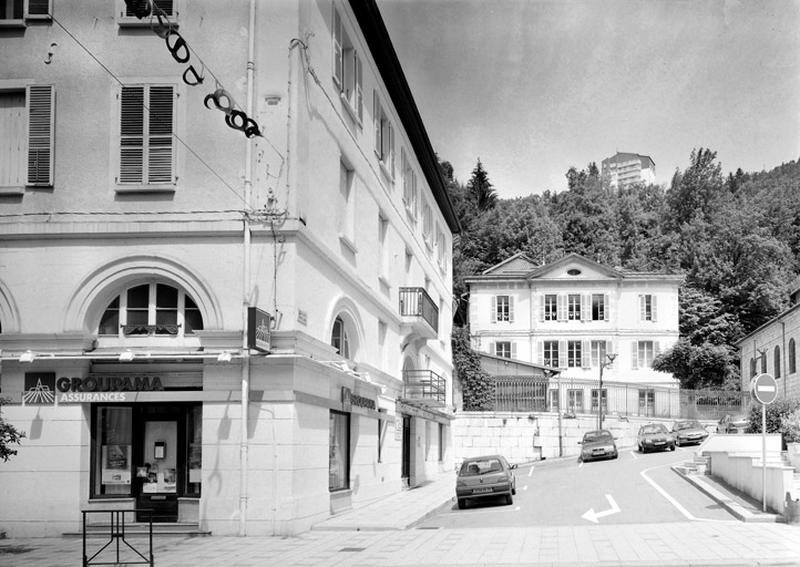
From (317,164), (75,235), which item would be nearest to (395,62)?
(317,164)

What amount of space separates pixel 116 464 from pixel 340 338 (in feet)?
22.5

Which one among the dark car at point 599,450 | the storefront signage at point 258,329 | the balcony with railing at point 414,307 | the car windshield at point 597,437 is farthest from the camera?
the car windshield at point 597,437

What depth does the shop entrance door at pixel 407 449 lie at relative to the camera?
32500 mm

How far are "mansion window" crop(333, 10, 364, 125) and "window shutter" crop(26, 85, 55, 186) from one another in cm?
640

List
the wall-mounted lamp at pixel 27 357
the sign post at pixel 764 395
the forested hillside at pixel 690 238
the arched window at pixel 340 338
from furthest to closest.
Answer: the forested hillside at pixel 690 238 < the arched window at pixel 340 338 < the sign post at pixel 764 395 < the wall-mounted lamp at pixel 27 357

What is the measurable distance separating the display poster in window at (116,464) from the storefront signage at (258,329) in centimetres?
400

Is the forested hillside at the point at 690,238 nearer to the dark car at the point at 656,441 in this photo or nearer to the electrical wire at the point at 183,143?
the dark car at the point at 656,441

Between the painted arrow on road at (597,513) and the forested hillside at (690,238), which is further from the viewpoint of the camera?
the forested hillside at (690,238)

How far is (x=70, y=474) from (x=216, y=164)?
6745 mm

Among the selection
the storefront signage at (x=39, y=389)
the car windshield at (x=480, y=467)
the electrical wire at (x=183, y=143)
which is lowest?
the car windshield at (x=480, y=467)

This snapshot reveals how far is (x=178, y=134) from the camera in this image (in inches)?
734

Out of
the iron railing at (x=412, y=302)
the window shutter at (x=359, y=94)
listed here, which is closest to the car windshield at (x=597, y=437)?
the iron railing at (x=412, y=302)

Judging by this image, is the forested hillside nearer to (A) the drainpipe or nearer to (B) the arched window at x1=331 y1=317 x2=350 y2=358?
(B) the arched window at x1=331 y1=317 x2=350 y2=358

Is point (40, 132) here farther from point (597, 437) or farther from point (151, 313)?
point (597, 437)
